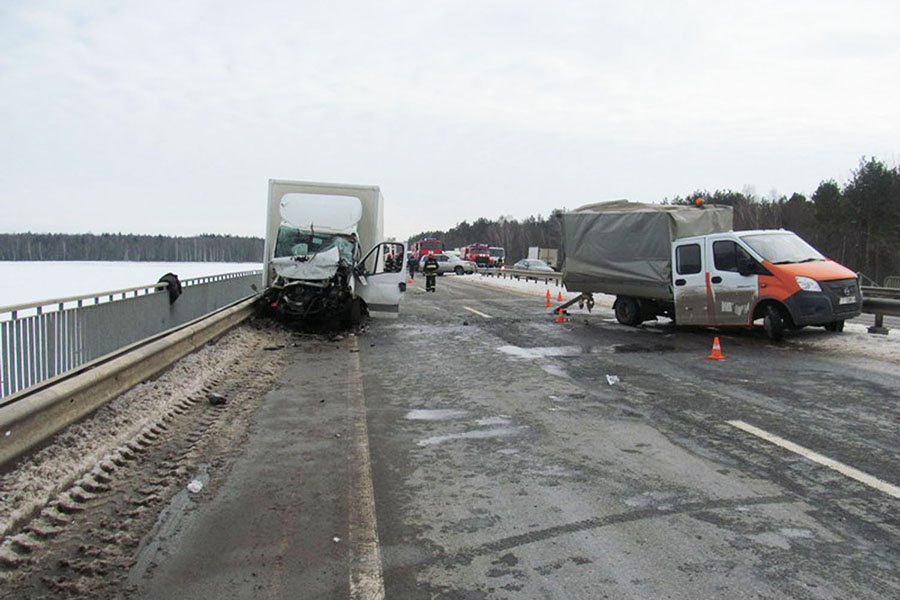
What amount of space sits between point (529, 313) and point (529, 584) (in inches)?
655

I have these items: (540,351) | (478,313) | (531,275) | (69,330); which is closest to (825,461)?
(540,351)

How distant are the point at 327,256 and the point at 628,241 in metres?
A: 7.04

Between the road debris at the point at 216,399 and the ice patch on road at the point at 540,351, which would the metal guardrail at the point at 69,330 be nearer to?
the road debris at the point at 216,399

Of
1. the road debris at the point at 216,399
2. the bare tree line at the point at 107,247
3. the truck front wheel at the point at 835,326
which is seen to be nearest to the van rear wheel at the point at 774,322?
the truck front wheel at the point at 835,326

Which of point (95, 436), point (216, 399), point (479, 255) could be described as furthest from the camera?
point (479, 255)

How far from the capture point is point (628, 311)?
15961mm

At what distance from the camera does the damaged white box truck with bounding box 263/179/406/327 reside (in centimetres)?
1390

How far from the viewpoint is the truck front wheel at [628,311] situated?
1572 cm

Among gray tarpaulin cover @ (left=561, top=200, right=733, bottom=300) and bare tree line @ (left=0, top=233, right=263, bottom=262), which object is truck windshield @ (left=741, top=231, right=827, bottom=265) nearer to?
gray tarpaulin cover @ (left=561, top=200, right=733, bottom=300)

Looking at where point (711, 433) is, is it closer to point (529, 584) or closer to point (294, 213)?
point (529, 584)

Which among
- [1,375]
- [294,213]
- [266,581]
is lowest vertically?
[266,581]

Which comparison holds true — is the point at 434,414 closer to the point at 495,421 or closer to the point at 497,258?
the point at 495,421

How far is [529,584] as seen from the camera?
3.25m

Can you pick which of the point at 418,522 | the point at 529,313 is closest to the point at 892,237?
the point at 529,313
